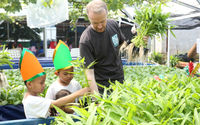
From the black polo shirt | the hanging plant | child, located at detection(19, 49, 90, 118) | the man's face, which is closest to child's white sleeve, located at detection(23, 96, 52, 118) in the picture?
child, located at detection(19, 49, 90, 118)

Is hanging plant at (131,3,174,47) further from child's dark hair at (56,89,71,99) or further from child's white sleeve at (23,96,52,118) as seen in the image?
child's white sleeve at (23,96,52,118)

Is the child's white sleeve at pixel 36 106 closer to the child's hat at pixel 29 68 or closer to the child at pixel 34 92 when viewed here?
the child at pixel 34 92

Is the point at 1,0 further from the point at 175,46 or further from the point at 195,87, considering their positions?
the point at 175,46

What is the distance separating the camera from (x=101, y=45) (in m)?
2.19

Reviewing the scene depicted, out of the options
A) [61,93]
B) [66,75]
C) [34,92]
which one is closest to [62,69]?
[66,75]

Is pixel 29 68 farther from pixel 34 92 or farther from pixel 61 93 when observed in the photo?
pixel 61 93

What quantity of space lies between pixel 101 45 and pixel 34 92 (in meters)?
0.79

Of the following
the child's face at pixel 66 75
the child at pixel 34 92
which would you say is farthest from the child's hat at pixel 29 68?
the child's face at pixel 66 75

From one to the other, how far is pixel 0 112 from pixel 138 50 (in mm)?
1917

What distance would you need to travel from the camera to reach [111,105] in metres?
1.08

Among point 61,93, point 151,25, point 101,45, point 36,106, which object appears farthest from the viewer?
point 151,25

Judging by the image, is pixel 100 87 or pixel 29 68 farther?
pixel 100 87

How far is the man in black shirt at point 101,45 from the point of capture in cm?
192

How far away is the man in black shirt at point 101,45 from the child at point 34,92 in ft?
1.04
